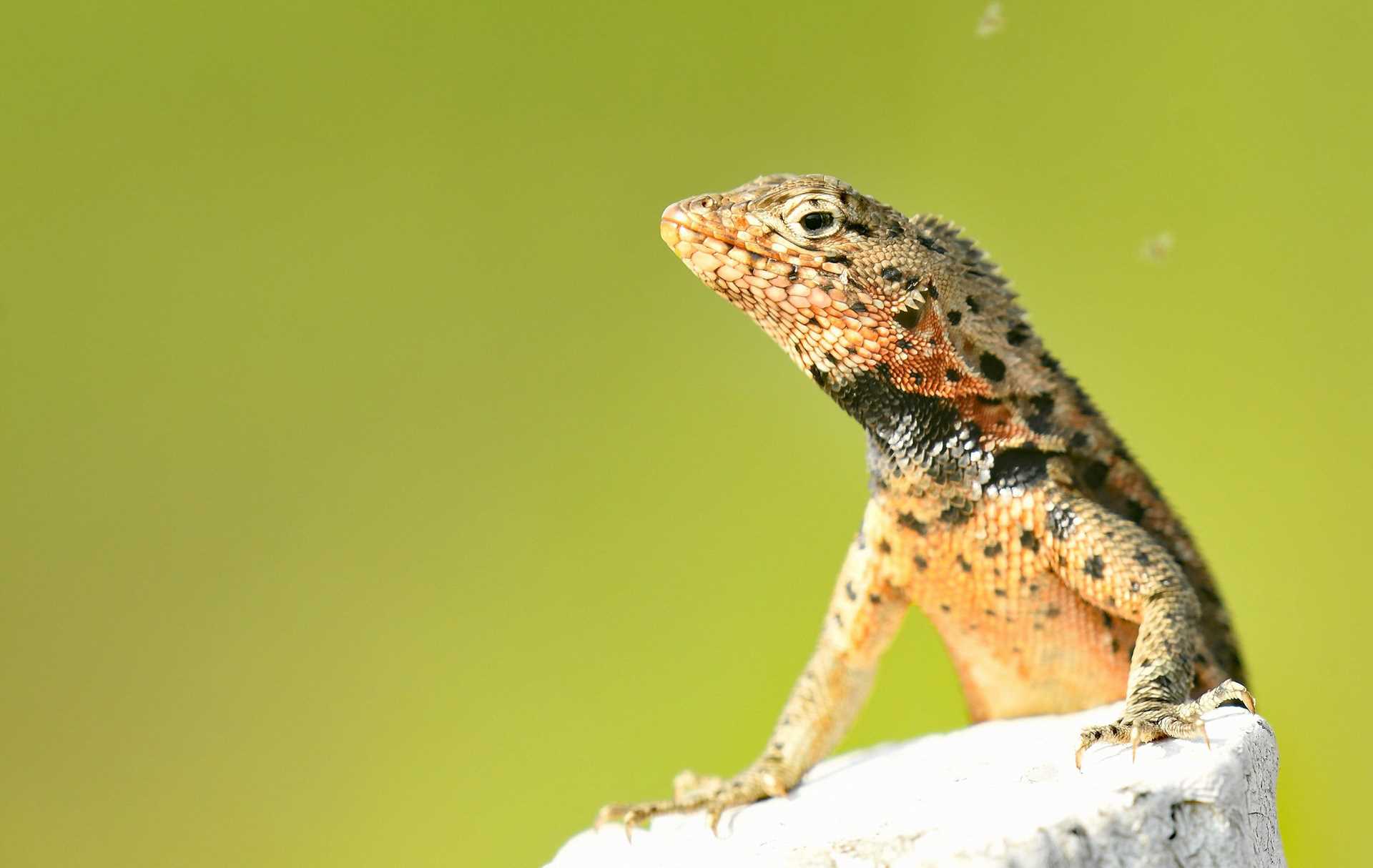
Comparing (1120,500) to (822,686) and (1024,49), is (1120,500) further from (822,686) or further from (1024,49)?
(1024,49)

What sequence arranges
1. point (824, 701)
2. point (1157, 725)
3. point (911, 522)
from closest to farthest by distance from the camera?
point (1157, 725)
point (911, 522)
point (824, 701)

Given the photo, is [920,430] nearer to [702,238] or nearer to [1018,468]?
[1018,468]

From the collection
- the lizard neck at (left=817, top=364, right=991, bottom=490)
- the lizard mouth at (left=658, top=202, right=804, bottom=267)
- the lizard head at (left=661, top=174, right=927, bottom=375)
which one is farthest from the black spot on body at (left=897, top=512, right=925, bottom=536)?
the lizard mouth at (left=658, top=202, right=804, bottom=267)

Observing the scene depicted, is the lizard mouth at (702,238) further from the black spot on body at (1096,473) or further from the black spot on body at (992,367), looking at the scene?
the black spot on body at (1096,473)

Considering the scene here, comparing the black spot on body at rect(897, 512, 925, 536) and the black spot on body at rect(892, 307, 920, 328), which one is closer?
the black spot on body at rect(892, 307, 920, 328)

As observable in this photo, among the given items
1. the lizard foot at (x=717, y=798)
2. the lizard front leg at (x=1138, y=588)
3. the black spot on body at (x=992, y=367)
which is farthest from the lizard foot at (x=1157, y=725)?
the lizard foot at (x=717, y=798)

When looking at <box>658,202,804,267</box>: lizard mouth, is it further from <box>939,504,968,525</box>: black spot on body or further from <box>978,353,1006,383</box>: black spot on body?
<box>939,504,968,525</box>: black spot on body


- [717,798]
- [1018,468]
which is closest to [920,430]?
[1018,468]

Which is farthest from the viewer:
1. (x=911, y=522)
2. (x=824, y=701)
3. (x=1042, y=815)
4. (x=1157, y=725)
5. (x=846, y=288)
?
(x=824, y=701)
